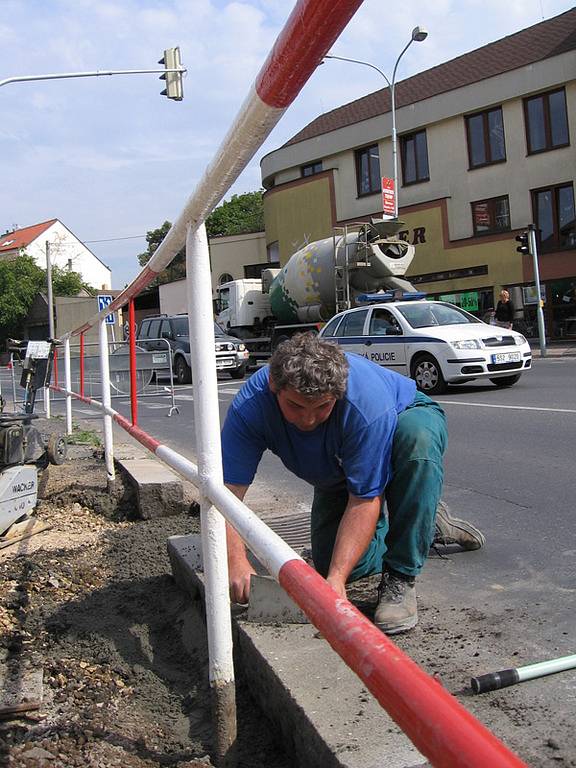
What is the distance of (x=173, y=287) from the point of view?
35281 mm

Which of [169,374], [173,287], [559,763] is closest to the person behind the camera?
[559,763]

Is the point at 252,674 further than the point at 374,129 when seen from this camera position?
No

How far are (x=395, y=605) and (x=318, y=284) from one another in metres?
17.9

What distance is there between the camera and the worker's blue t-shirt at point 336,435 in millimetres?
2723

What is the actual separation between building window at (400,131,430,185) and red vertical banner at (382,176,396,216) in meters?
4.40

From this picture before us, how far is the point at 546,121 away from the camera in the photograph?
24.8m

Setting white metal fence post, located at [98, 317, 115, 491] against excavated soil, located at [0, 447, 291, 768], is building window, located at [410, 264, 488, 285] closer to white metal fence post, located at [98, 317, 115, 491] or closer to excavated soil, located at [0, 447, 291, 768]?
white metal fence post, located at [98, 317, 115, 491]

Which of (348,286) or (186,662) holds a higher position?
(348,286)

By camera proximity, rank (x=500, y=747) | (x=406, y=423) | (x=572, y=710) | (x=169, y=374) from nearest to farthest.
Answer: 1. (x=500, y=747)
2. (x=572, y=710)
3. (x=406, y=423)
4. (x=169, y=374)

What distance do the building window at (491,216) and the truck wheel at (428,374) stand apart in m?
14.5

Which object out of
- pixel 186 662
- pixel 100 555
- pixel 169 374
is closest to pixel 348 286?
pixel 169 374

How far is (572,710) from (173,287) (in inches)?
1344

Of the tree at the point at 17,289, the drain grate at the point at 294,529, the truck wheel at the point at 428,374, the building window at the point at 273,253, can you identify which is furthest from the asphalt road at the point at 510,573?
the tree at the point at 17,289

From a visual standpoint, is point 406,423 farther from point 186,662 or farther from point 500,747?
point 500,747
